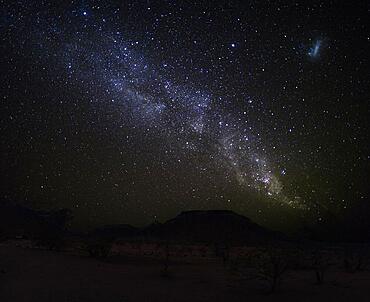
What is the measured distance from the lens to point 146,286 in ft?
56.9

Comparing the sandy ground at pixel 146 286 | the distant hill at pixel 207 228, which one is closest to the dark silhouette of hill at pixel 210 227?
the distant hill at pixel 207 228

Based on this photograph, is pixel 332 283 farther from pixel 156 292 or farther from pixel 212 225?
pixel 212 225

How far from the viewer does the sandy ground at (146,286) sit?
14641mm

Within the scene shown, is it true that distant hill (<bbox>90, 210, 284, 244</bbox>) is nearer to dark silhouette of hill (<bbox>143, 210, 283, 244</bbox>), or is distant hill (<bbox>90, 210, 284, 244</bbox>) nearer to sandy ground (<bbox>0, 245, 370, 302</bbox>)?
dark silhouette of hill (<bbox>143, 210, 283, 244</bbox>)

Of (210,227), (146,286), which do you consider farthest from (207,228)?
(146,286)

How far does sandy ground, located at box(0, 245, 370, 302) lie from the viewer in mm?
14641

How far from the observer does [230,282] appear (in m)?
19.0

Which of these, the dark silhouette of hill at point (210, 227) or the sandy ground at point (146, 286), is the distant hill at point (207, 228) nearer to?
the dark silhouette of hill at point (210, 227)

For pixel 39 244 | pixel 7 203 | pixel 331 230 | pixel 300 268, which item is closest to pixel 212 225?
pixel 331 230

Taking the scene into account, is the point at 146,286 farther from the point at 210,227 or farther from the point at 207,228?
the point at 210,227

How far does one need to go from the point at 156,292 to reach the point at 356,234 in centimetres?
13065

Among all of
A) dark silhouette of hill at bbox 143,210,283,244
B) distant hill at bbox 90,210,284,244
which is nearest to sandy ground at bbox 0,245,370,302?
distant hill at bbox 90,210,284,244

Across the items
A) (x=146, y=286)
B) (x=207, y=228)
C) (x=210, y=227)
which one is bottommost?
(x=146, y=286)

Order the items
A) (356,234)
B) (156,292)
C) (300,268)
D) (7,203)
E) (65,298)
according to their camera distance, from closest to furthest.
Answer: (65,298)
(156,292)
(300,268)
(7,203)
(356,234)
